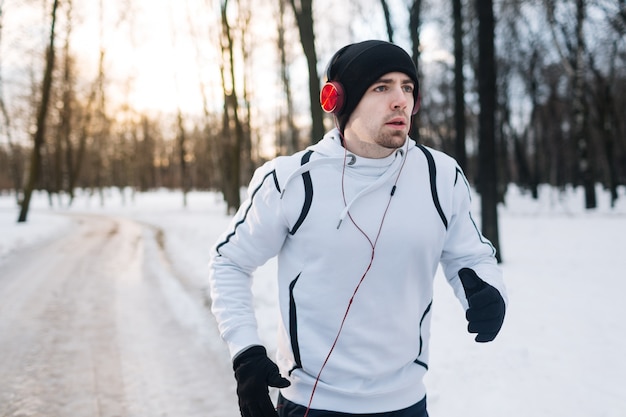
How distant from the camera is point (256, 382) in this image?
151 cm

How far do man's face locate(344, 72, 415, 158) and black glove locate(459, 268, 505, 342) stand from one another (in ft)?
1.67

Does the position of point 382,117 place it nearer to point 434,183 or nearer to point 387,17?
point 434,183

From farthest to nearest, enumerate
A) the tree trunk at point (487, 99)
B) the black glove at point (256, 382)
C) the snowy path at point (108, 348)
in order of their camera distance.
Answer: the tree trunk at point (487, 99), the snowy path at point (108, 348), the black glove at point (256, 382)

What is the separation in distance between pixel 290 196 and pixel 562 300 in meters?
5.65

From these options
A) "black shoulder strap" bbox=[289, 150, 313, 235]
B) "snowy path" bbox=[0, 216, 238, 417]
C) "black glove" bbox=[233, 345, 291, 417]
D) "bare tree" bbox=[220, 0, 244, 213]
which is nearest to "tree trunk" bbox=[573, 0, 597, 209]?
"bare tree" bbox=[220, 0, 244, 213]

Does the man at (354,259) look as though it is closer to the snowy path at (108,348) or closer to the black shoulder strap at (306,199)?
the black shoulder strap at (306,199)

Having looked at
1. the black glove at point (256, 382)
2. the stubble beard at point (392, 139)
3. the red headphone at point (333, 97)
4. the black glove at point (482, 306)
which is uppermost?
the red headphone at point (333, 97)

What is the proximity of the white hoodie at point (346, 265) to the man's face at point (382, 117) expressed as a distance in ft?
0.17

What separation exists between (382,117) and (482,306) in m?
0.70

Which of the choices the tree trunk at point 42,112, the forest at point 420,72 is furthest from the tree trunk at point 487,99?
the tree trunk at point 42,112

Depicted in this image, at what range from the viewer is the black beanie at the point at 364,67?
5.28ft

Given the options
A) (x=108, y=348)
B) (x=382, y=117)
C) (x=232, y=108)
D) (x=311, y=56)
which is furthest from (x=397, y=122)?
(x=232, y=108)

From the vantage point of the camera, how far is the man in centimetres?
154

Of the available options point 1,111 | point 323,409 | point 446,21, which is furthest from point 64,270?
point 1,111
